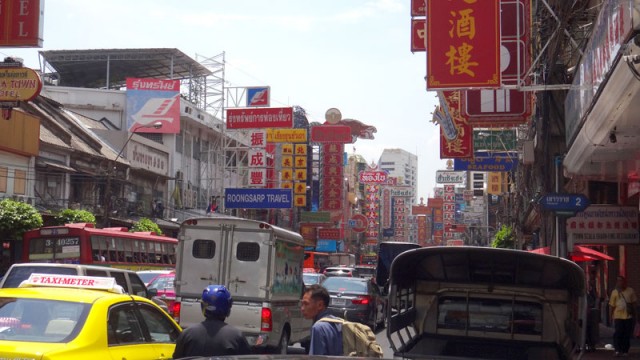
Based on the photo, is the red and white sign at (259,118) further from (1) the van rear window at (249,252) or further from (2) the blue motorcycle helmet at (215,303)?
(2) the blue motorcycle helmet at (215,303)

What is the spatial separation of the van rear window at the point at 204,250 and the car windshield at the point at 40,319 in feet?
28.5

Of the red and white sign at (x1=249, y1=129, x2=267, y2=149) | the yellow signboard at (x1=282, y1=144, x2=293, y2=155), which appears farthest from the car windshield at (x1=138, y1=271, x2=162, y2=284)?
the yellow signboard at (x1=282, y1=144, x2=293, y2=155)

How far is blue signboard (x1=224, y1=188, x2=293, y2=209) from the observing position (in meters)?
47.7

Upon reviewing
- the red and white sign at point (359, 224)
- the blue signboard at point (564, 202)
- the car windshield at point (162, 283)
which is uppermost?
the blue signboard at point (564, 202)

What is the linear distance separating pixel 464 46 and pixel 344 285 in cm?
1162

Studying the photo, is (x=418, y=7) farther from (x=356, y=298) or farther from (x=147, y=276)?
(x=147, y=276)

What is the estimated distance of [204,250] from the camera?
16.9m

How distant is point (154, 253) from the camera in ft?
114

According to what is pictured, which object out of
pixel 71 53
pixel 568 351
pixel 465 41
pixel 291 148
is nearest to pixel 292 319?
pixel 465 41

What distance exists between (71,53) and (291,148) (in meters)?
18.9

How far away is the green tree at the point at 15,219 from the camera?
3325 centimetres

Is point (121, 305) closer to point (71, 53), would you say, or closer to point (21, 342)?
point (21, 342)

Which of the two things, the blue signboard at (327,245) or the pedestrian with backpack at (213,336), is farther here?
the blue signboard at (327,245)

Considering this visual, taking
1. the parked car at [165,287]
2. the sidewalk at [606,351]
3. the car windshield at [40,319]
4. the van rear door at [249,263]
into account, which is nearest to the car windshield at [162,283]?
the parked car at [165,287]
